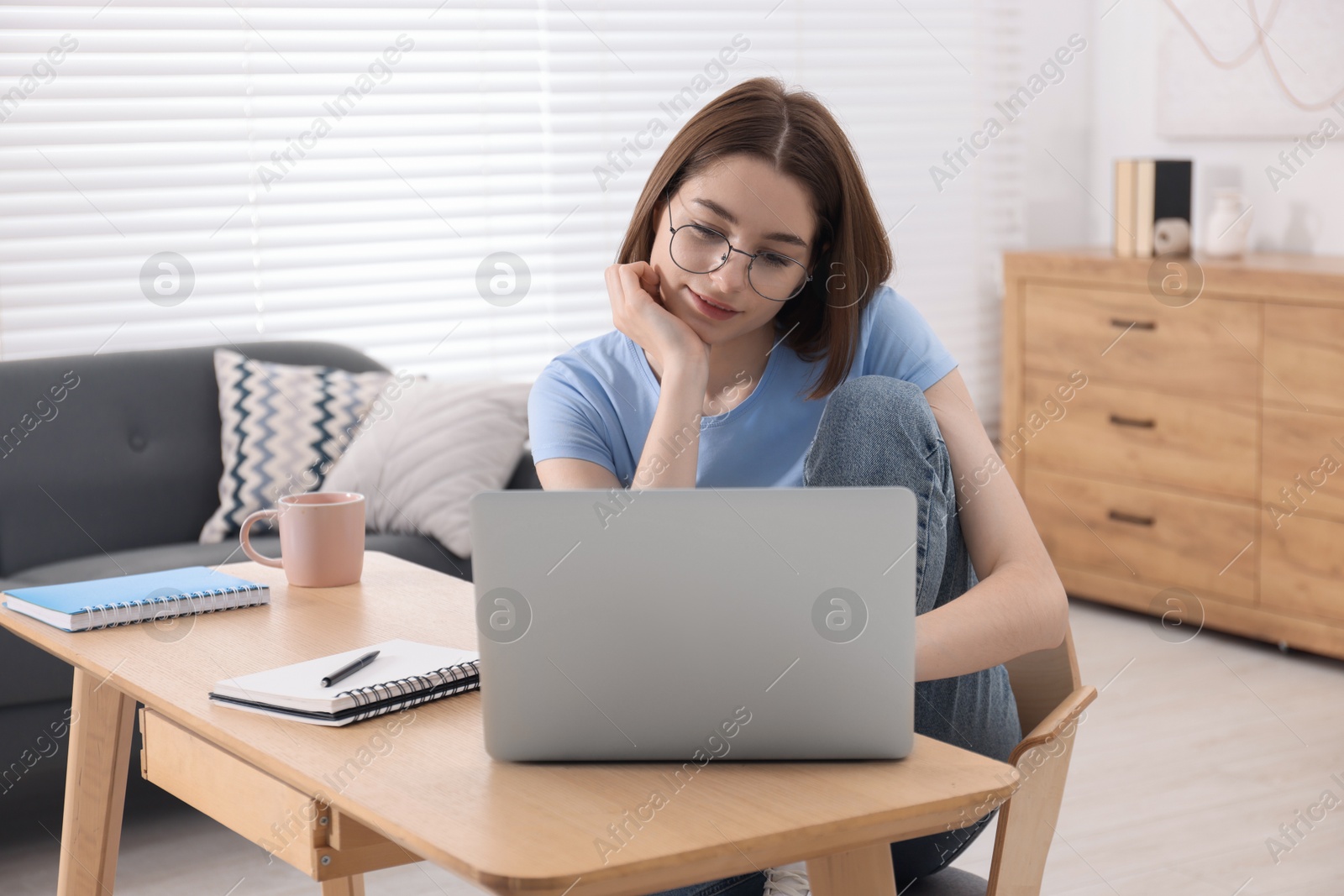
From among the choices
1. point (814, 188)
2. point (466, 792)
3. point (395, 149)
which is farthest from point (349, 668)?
Answer: point (395, 149)

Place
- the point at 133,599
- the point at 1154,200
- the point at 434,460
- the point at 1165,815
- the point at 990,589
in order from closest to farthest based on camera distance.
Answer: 1. the point at 990,589
2. the point at 133,599
3. the point at 1165,815
4. the point at 434,460
5. the point at 1154,200

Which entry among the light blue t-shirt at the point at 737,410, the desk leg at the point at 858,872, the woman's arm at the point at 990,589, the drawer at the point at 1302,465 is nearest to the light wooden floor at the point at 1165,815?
the drawer at the point at 1302,465

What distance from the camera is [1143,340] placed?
3.46 metres

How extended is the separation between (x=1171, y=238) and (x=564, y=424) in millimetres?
2500

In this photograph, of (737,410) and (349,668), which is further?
(737,410)

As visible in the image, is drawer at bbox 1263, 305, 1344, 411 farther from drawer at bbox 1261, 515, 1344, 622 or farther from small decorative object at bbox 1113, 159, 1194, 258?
small decorative object at bbox 1113, 159, 1194, 258

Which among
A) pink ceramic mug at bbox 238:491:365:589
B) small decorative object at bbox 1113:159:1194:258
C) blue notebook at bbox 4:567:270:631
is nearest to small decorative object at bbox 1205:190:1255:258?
small decorative object at bbox 1113:159:1194:258

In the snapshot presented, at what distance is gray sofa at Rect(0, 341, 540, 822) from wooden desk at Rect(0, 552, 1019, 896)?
129 centimetres

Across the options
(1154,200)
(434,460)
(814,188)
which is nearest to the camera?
(814,188)

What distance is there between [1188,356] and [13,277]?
2702mm

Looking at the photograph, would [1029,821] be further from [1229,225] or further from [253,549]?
[1229,225]

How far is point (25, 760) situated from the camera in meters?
2.25

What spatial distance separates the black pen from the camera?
1.11m

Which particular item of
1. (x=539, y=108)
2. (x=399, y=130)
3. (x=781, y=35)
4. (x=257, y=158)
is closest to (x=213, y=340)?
(x=257, y=158)
